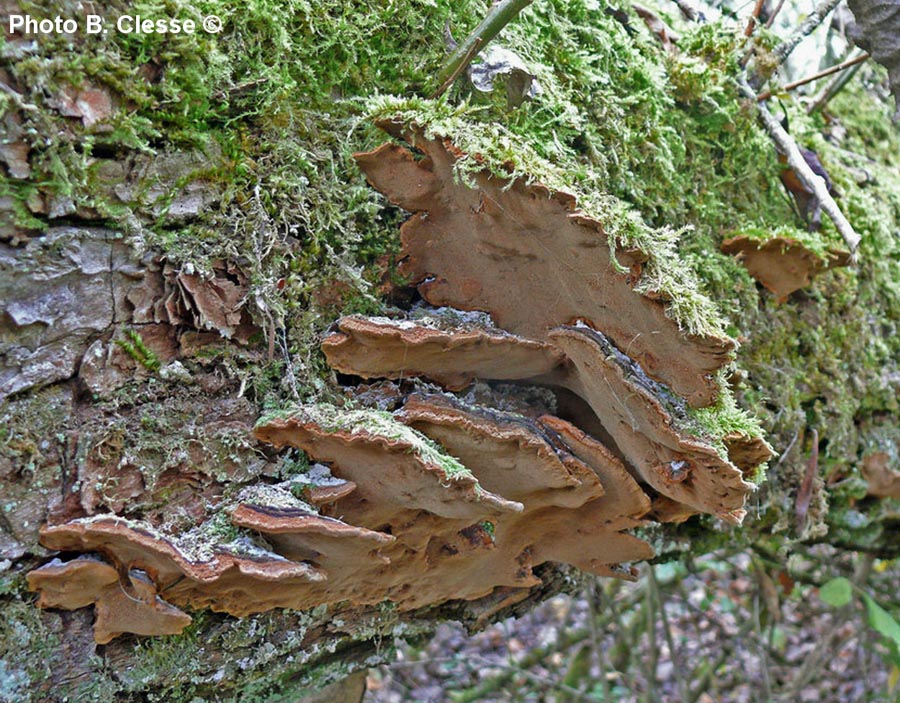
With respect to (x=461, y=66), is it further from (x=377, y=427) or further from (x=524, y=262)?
(x=377, y=427)

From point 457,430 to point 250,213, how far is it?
2.01 feet

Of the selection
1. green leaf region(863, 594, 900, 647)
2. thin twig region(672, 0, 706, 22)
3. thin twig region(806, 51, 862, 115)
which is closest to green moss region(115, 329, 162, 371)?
thin twig region(672, 0, 706, 22)

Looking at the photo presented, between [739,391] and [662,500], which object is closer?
[662,500]

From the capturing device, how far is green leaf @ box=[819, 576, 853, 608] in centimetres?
305

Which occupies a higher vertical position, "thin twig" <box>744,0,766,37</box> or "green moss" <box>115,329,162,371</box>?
"thin twig" <box>744,0,766,37</box>

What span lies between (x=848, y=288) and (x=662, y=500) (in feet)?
4.17

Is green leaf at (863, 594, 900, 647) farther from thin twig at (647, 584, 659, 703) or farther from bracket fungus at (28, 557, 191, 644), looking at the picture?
bracket fungus at (28, 557, 191, 644)

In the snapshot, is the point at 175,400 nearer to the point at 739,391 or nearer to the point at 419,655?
the point at 739,391

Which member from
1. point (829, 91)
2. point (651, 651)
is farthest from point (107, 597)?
point (651, 651)

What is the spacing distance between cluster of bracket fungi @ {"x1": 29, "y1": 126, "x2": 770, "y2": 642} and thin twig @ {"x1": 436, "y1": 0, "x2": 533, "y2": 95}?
0.24m

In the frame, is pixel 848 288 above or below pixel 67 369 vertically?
above

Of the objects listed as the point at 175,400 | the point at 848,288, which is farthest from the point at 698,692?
the point at 175,400

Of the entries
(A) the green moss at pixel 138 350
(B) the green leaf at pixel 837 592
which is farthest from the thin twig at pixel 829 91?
(A) the green moss at pixel 138 350

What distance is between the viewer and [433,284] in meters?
1.58
